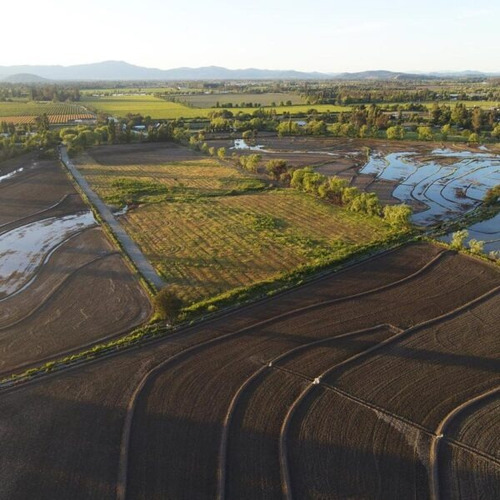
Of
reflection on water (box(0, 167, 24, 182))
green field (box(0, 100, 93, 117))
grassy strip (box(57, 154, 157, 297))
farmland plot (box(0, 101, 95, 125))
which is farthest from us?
green field (box(0, 100, 93, 117))

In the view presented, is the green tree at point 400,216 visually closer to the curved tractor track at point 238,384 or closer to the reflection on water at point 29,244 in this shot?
the curved tractor track at point 238,384

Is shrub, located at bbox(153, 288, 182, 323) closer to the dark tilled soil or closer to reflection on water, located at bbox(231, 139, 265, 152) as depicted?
the dark tilled soil

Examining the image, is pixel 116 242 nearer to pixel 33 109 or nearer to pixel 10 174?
pixel 10 174

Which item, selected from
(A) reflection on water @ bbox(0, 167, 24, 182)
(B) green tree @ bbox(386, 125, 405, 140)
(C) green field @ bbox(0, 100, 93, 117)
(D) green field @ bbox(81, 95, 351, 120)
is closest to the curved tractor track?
(A) reflection on water @ bbox(0, 167, 24, 182)

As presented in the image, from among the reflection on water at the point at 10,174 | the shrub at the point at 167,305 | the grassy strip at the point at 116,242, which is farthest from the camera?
the reflection on water at the point at 10,174

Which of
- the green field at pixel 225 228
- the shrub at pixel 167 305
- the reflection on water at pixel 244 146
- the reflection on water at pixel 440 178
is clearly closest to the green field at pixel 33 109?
the reflection on water at pixel 244 146
